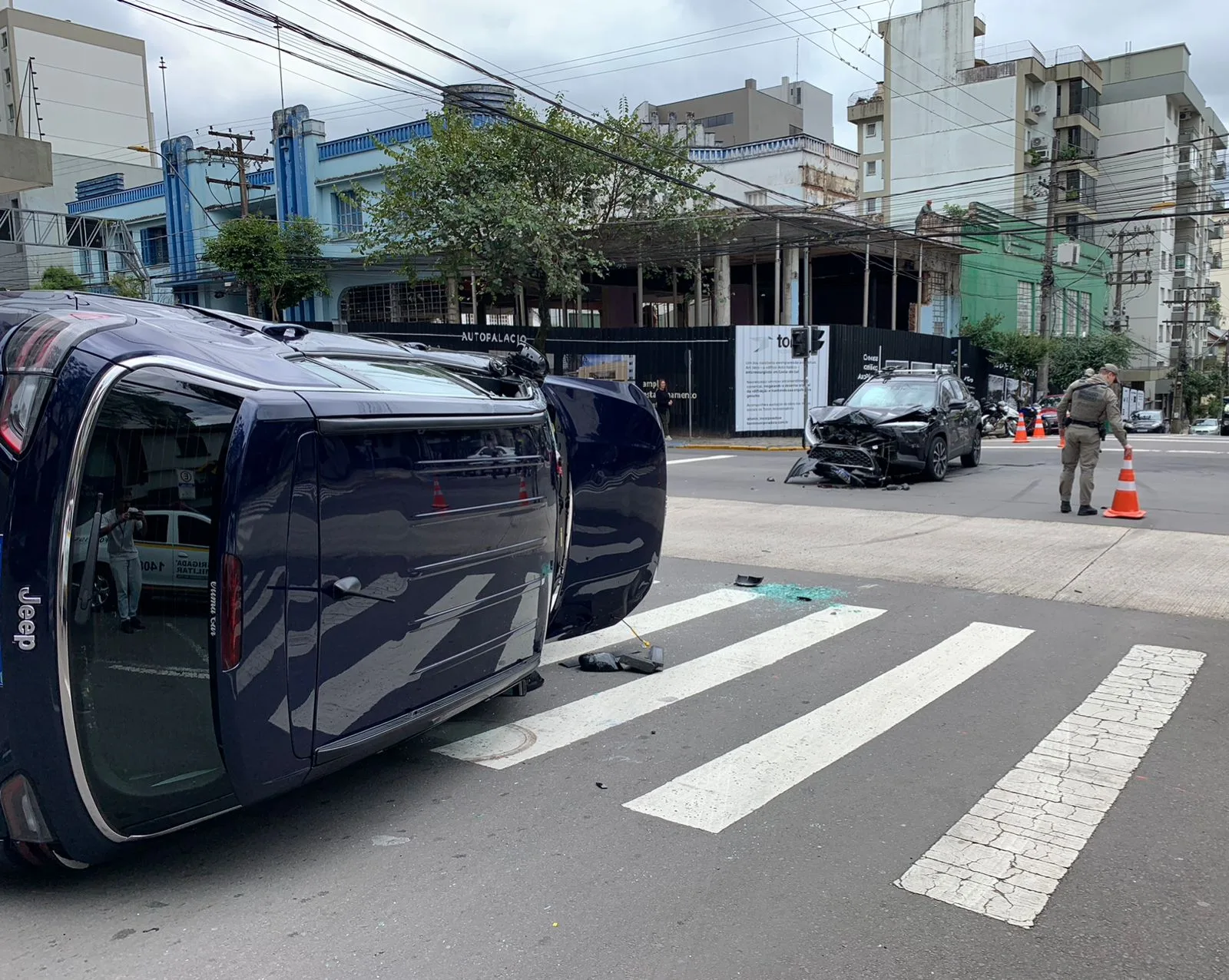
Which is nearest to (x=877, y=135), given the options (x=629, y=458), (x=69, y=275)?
(x=69, y=275)

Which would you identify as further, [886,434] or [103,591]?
[886,434]

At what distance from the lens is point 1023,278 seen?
43.9 meters

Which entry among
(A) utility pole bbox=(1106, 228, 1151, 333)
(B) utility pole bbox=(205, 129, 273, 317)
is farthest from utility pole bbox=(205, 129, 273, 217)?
(A) utility pole bbox=(1106, 228, 1151, 333)

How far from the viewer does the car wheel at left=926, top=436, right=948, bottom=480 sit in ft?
50.8

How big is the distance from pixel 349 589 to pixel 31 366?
1.19 m

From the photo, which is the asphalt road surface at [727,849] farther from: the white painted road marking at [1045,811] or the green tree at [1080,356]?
the green tree at [1080,356]

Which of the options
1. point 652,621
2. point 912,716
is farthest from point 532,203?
point 912,716

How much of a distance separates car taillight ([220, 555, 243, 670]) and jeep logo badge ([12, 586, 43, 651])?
1.66 ft

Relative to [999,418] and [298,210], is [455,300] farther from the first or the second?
[999,418]

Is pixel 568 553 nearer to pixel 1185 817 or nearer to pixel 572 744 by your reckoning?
pixel 572 744

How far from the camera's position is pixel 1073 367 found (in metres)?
43.3

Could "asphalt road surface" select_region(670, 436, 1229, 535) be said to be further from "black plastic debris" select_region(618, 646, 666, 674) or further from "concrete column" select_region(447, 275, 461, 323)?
"concrete column" select_region(447, 275, 461, 323)

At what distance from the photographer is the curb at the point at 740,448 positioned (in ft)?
81.1

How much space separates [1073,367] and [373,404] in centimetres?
4561
